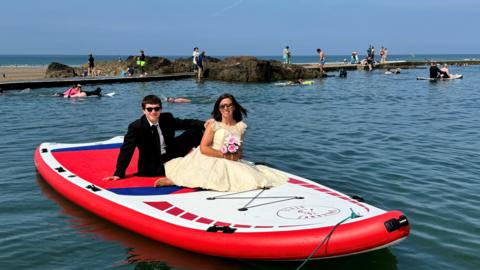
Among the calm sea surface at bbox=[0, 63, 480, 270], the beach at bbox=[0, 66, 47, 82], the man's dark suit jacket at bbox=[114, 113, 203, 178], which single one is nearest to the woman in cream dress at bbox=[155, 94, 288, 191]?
the man's dark suit jacket at bbox=[114, 113, 203, 178]

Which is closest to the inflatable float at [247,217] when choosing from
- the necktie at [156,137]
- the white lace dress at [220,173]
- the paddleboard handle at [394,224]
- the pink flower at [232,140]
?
the paddleboard handle at [394,224]

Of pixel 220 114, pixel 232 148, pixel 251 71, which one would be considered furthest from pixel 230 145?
pixel 251 71

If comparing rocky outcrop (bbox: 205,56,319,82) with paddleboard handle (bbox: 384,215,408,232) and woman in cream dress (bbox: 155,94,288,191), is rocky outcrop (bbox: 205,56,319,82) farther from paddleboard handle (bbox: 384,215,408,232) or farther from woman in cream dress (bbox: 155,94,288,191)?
paddleboard handle (bbox: 384,215,408,232)

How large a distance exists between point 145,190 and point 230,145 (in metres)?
1.39

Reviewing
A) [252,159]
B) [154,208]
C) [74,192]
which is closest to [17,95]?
[252,159]

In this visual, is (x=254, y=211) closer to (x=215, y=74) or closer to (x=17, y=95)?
(x=17, y=95)

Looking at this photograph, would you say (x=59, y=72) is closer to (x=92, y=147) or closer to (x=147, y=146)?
(x=92, y=147)

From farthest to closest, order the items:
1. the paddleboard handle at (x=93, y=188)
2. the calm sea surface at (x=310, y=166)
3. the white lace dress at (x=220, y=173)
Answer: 1. the paddleboard handle at (x=93, y=188)
2. the white lace dress at (x=220, y=173)
3. the calm sea surface at (x=310, y=166)

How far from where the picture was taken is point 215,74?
3688 centimetres

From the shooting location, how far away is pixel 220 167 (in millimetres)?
7043

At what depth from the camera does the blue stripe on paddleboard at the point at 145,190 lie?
6982mm

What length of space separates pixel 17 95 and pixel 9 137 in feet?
39.2

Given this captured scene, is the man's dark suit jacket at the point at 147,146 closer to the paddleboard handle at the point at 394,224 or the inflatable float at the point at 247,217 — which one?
the inflatable float at the point at 247,217

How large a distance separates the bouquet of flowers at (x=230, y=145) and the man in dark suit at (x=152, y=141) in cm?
117
